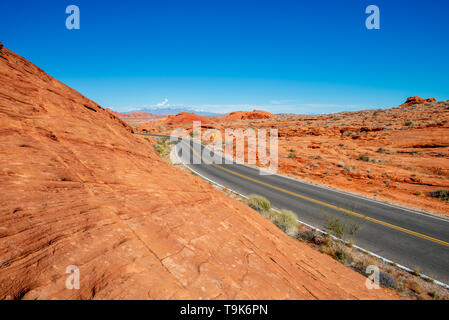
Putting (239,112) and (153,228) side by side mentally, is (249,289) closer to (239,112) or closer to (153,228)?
→ (153,228)

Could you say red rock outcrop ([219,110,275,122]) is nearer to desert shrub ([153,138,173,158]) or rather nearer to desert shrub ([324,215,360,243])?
desert shrub ([153,138,173,158])

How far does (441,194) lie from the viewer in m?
12.4

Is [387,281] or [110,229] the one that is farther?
[387,281]

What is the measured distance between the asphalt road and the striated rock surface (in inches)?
165

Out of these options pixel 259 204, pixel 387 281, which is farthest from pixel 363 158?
pixel 387 281

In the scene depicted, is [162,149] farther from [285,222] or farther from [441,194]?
[441,194]

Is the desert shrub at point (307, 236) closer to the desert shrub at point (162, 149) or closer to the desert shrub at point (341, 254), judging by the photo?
the desert shrub at point (341, 254)

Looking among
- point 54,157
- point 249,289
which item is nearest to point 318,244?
point 249,289

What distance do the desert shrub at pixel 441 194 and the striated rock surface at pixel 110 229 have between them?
1351 centimetres

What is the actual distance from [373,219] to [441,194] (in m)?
7.34

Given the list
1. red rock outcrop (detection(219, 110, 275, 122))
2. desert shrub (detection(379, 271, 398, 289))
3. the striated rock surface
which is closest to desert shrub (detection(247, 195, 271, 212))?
the striated rock surface

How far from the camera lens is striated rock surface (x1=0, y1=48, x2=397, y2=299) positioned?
81.5 inches

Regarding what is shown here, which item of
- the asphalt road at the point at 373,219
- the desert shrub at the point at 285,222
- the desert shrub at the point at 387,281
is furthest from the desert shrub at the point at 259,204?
the desert shrub at the point at 387,281

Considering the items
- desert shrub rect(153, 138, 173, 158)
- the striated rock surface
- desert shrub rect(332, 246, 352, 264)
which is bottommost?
desert shrub rect(332, 246, 352, 264)
